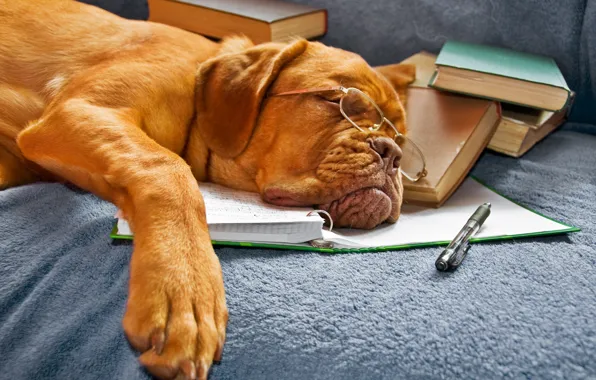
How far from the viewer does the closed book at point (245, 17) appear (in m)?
2.60

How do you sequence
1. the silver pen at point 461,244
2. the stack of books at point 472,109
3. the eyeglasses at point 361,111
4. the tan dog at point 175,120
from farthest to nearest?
1. the stack of books at point 472,109
2. the eyeglasses at point 361,111
3. the tan dog at point 175,120
4. the silver pen at point 461,244

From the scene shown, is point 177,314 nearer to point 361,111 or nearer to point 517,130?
A: point 361,111

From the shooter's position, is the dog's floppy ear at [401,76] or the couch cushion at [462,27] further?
the couch cushion at [462,27]

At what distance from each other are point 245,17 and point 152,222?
62.4 inches

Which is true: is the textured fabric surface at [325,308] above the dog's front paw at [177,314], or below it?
below

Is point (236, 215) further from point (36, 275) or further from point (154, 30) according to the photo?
point (154, 30)

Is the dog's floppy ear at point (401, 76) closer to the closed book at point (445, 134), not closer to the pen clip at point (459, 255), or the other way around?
the closed book at point (445, 134)

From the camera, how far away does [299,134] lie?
74.5 inches

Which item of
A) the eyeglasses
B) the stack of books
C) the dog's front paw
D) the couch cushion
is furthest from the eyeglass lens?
the couch cushion

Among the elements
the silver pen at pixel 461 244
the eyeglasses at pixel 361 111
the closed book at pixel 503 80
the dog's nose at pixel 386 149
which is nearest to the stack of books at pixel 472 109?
the closed book at pixel 503 80

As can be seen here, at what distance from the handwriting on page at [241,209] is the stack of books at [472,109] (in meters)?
0.59

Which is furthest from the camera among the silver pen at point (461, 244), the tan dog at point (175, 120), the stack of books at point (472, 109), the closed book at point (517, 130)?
the closed book at point (517, 130)

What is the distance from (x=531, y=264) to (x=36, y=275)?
50.7 inches

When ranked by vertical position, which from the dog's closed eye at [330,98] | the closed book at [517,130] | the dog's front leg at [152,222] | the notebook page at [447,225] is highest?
the dog's front leg at [152,222]
